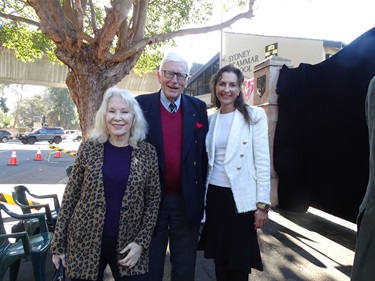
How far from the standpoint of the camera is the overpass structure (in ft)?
54.2

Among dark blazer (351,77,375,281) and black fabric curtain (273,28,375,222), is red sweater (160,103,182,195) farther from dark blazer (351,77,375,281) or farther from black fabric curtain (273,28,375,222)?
black fabric curtain (273,28,375,222)

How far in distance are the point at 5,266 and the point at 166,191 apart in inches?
64.7

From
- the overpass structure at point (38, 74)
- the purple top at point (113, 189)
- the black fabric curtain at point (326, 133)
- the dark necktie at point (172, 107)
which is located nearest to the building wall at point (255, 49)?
the overpass structure at point (38, 74)

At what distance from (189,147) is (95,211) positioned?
0.82 m

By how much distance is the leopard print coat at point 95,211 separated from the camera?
1996 mm

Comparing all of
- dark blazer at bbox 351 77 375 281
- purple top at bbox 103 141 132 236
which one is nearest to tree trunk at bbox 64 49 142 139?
purple top at bbox 103 141 132 236

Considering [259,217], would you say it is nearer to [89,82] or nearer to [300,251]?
[300,251]

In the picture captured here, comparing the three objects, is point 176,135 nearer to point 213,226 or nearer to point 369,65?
point 213,226

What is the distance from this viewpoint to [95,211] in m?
2.00

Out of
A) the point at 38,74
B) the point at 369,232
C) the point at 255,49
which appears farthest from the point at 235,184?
the point at 38,74

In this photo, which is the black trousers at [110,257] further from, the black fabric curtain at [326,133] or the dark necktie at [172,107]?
the black fabric curtain at [326,133]

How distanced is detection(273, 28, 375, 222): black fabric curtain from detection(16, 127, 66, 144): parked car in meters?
33.9

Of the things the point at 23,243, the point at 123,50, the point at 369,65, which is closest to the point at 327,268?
the point at 369,65

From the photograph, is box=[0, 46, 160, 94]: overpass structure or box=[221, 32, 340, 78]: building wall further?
box=[0, 46, 160, 94]: overpass structure
